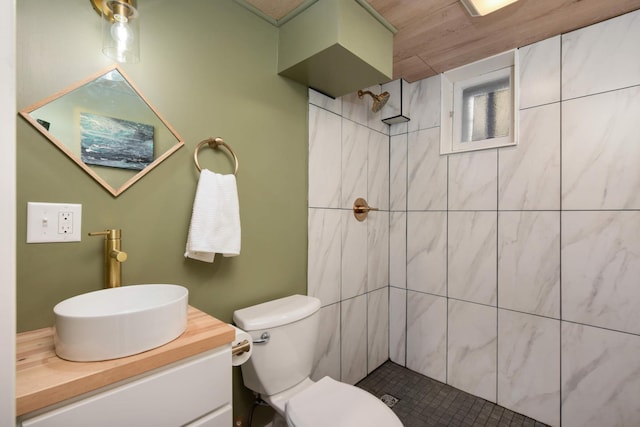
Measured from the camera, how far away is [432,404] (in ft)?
5.87

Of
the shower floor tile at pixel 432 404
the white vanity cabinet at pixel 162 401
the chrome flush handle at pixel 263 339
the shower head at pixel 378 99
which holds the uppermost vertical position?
the shower head at pixel 378 99

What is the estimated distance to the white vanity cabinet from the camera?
62cm

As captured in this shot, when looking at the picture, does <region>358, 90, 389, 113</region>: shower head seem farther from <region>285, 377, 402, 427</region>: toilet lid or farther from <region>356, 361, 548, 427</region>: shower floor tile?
<region>356, 361, 548, 427</region>: shower floor tile

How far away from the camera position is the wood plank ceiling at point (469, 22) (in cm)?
136

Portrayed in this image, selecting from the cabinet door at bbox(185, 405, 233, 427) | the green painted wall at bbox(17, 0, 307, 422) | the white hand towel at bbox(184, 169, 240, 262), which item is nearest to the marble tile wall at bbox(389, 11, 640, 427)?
the green painted wall at bbox(17, 0, 307, 422)

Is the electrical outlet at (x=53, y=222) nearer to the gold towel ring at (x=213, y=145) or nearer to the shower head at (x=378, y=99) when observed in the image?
the gold towel ring at (x=213, y=145)

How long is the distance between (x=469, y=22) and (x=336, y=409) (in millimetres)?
1863

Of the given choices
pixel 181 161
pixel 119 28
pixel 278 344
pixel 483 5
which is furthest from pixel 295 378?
pixel 483 5

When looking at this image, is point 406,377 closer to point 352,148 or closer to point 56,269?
point 352,148

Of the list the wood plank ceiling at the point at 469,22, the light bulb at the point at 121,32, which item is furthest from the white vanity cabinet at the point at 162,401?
the wood plank ceiling at the point at 469,22

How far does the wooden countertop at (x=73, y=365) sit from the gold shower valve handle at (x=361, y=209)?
1.24 metres

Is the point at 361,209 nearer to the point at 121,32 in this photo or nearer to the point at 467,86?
the point at 467,86

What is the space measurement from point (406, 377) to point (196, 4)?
7.92 ft

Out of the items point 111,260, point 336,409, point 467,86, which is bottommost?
point 336,409
